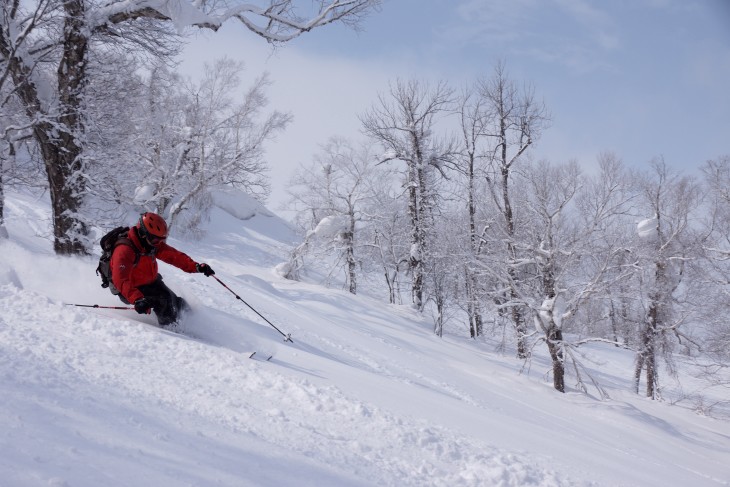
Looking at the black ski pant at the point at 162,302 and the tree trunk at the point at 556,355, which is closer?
the black ski pant at the point at 162,302

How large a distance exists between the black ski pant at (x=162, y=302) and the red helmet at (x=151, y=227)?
0.65 m

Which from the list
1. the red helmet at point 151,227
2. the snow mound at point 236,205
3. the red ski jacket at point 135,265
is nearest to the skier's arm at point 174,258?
the red ski jacket at point 135,265

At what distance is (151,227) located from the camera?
20.2ft

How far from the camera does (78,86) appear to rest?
8.63 metres

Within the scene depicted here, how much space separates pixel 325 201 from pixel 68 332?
814 inches

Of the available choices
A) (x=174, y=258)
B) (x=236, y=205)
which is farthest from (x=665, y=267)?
(x=236, y=205)

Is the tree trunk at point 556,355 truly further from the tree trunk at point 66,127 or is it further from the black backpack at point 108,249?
the tree trunk at point 66,127

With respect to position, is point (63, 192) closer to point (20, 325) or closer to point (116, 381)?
point (20, 325)

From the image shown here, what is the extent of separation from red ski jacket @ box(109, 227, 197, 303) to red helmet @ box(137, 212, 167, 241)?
0.12 metres

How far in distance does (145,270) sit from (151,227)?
626 mm

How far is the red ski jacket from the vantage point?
579 cm

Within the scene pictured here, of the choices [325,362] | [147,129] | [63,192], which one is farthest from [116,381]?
[147,129]

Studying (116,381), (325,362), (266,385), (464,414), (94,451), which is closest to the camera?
(94,451)

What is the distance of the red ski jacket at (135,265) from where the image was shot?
579cm
